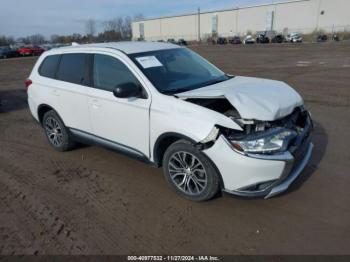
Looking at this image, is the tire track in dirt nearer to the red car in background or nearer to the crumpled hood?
the crumpled hood

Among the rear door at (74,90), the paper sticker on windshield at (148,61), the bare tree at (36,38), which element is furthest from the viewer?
the bare tree at (36,38)

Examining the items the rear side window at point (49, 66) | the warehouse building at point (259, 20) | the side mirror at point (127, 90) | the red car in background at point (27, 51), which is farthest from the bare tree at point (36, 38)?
the side mirror at point (127, 90)

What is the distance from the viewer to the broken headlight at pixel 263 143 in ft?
10.1

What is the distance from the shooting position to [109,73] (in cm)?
418

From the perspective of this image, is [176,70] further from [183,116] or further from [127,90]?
[183,116]

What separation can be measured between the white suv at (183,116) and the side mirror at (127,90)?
13 millimetres

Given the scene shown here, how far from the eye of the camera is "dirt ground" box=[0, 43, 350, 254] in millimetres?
2953

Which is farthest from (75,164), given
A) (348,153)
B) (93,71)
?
(348,153)

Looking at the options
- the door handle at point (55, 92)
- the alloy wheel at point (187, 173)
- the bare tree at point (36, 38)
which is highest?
the bare tree at point (36, 38)

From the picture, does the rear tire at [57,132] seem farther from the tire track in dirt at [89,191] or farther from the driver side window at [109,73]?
the driver side window at [109,73]

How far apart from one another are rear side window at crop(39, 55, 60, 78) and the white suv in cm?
5

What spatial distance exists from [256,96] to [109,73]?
2039 millimetres

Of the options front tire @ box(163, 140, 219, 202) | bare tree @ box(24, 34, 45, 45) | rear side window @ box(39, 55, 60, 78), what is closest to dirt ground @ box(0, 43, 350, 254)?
front tire @ box(163, 140, 219, 202)

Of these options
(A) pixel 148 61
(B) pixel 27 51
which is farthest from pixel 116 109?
(B) pixel 27 51
